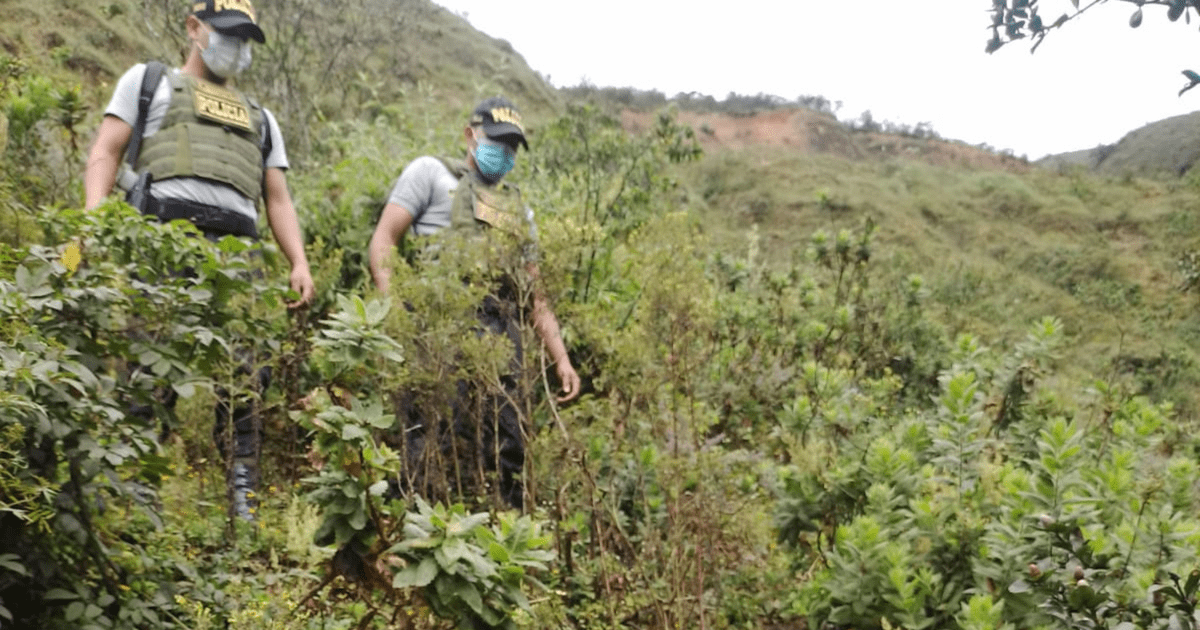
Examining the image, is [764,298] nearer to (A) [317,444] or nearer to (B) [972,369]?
(B) [972,369]

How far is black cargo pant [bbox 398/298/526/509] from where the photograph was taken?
2600 mm

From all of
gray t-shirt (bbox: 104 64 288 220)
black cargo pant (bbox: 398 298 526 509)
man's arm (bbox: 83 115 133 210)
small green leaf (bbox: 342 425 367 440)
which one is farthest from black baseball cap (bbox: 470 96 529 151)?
small green leaf (bbox: 342 425 367 440)

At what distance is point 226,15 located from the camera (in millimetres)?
2941

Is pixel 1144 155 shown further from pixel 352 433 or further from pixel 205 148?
pixel 352 433

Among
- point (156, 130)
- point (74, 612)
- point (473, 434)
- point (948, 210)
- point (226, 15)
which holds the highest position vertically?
point (948, 210)

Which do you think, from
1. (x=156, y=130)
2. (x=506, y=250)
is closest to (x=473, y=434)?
(x=506, y=250)

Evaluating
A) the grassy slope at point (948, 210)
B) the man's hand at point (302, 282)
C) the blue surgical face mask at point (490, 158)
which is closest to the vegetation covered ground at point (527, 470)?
the man's hand at point (302, 282)

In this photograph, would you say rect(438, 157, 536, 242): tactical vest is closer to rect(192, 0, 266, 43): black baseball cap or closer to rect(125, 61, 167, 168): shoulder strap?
rect(192, 0, 266, 43): black baseball cap

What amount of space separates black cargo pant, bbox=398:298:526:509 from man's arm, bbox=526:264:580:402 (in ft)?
0.30

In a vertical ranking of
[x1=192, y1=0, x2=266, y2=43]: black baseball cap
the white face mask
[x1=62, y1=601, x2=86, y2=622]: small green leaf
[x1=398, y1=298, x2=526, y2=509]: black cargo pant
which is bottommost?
[x1=62, y1=601, x2=86, y2=622]: small green leaf

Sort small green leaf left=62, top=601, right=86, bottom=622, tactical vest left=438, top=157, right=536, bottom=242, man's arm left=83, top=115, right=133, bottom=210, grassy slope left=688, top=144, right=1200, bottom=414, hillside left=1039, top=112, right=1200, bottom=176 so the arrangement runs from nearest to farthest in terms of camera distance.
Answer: small green leaf left=62, top=601, right=86, bottom=622
man's arm left=83, top=115, right=133, bottom=210
tactical vest left=438, top=157, right=536, bottom=242
grassy slope left=688, top=144, right=1200, bottom=414
hillside left=1039, top=112, right=1200, bottom=176

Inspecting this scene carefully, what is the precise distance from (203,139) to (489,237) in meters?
1.17

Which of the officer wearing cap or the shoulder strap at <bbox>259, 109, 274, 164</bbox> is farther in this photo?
the shoulder strap at <bbox>259, 109, 274, 164</bbox>

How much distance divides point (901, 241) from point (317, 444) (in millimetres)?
18619
